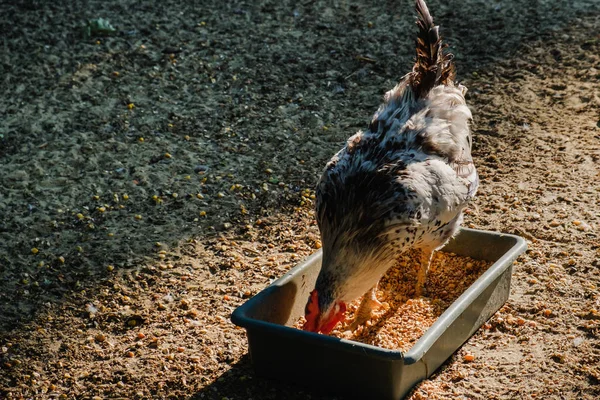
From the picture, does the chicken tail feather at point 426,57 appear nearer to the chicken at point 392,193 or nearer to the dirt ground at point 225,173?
the chicken at point 392,193

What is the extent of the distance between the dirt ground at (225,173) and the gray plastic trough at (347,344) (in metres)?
0.12

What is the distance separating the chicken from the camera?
11.7 feet

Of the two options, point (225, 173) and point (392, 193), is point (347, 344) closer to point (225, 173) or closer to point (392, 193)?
point (392, 193)

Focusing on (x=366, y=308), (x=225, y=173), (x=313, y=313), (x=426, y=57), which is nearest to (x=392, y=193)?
(x=313, y=313)

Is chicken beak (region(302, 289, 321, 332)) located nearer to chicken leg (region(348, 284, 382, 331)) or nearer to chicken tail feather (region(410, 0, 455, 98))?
chicken leg (region(348, 284, 382, 331))

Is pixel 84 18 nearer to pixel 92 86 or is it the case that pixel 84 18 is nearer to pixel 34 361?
pixel 92 86

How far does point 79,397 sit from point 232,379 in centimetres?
78

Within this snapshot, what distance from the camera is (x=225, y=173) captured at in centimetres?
550

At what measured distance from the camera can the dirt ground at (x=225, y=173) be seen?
12.6ft

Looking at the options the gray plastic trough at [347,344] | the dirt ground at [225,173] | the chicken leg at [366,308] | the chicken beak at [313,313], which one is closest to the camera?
the gray plastic trough at [347,344]

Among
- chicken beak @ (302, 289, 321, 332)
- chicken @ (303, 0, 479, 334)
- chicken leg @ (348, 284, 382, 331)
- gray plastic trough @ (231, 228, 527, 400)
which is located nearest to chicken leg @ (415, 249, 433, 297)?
chicken @ (303, 0, 479, 334)

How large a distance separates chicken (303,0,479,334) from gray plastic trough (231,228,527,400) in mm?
235

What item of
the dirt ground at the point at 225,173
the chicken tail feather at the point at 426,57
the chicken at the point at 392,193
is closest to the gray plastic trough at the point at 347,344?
the dirt ground at the point at 225,173

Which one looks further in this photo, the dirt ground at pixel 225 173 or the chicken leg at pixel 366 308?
the chicken leg at pixel 366 308
